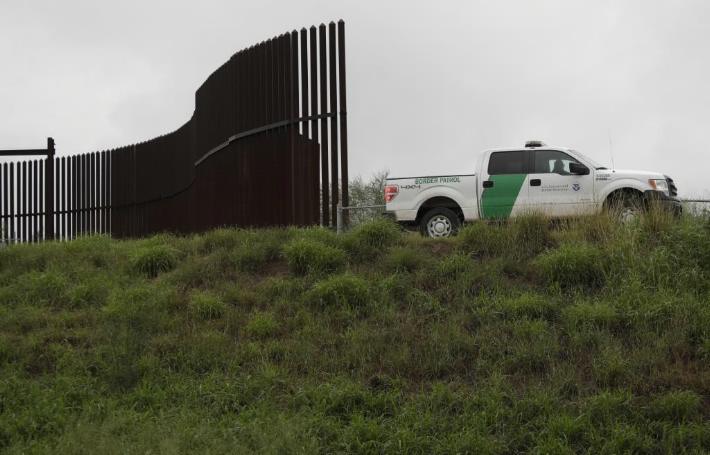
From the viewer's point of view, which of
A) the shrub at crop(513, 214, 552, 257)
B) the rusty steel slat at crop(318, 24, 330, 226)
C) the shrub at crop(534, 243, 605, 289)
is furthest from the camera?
the rusty steel slat at crop(318, 24, 330, 226)

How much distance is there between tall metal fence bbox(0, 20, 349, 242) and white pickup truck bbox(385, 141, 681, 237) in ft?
4.37

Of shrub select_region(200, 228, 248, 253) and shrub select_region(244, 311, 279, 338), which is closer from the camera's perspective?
shrub select_region(244, 311, 279, 338)

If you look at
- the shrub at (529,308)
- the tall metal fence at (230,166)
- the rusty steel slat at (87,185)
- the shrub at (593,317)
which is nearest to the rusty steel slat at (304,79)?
the tall metal fence at (230,166)

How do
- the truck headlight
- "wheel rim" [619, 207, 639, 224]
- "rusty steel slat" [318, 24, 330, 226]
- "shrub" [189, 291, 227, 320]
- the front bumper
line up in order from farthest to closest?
"rusty steel slat" [318, 24, 330, 226], the truck headlight, the front bumper, "wheel rim" [619, 207, 639, 224], "shrub" [189, 291, 227, 320]

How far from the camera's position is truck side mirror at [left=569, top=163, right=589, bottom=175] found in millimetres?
14320

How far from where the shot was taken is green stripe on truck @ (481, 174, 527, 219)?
47.7ft

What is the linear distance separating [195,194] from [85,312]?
278 inches

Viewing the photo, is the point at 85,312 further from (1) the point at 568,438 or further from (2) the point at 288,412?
(1) the point at 568,438

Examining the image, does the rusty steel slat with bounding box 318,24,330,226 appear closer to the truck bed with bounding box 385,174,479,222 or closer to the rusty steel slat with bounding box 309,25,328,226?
the rusty steel slat with bounding box 309,25,328,226

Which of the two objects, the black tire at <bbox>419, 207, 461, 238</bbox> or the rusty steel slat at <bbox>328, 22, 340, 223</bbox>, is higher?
the rusty steel slat at <bbox>328, 22, 340, 223</bbox>

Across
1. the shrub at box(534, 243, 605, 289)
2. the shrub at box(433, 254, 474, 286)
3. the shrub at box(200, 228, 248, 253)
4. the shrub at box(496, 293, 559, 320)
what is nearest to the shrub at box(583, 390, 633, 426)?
the shrub at box(496, 293, 559, 320)

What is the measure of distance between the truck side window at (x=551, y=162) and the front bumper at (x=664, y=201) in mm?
1362

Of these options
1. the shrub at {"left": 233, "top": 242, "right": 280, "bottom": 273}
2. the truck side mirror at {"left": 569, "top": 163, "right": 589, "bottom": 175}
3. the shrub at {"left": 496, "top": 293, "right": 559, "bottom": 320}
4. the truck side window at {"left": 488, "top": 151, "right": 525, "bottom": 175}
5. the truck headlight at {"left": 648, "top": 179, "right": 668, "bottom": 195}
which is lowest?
the shrub at {"left": 496, "top": 293, "right": 559, "bottom": 320}

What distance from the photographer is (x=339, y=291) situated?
35.7 ft
